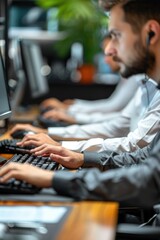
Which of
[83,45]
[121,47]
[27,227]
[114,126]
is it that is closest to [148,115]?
[121,47]

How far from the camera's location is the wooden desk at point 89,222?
1386 millimetres

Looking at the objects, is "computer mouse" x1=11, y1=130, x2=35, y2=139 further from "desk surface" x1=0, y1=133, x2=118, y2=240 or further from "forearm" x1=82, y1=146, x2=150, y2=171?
"desk surface" x1=0, y1=133, x2=118, y2=240

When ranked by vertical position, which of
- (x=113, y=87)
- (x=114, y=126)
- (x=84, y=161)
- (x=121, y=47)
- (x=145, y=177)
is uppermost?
(x=121, y=47)

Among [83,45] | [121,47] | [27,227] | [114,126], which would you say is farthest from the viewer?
[83,45]

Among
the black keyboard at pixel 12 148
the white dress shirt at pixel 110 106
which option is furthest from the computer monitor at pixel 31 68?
the black keyboard at pixel 12 148

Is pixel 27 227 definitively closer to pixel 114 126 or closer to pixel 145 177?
pixel 145 177

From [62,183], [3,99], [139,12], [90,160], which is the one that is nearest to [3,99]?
[3,99]

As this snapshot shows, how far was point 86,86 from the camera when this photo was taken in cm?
553

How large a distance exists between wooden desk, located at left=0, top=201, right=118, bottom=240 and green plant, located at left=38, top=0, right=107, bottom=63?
331 centimetres

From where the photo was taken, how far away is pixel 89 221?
1491mm

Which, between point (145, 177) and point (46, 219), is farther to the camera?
point (145, 177)

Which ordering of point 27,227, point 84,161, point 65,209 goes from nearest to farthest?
point 27,227
point 65,209
point 84,161

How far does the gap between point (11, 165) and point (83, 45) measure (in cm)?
378

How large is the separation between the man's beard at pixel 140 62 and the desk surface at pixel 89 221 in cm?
84
